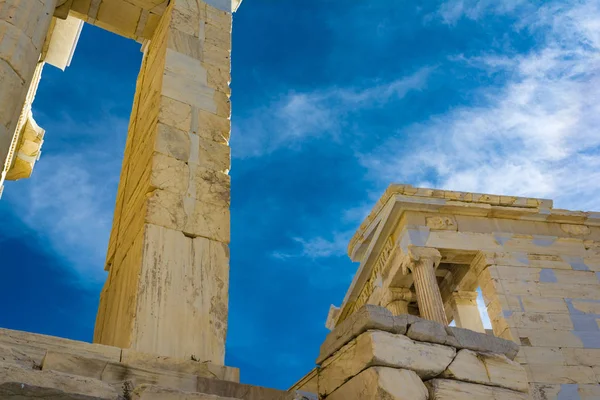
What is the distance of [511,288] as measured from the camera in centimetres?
1233

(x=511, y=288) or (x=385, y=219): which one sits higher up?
(x=385, y=219)

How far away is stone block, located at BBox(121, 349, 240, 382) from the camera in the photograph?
317cm

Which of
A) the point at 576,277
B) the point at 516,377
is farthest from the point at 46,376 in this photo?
the point at 576,277

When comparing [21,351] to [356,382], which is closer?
[21,351]

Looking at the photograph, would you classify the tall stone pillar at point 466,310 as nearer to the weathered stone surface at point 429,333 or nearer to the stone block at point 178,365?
the weathered stone surface at point 429,333

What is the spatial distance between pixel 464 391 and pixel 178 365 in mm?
1798

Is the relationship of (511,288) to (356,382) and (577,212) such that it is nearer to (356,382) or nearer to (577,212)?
(577,212)

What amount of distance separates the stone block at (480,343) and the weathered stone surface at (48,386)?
221 cm

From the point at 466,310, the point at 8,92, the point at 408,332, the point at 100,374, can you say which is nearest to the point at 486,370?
the point at 408,332

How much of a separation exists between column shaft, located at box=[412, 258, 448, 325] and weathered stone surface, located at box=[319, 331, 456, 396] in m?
8.62

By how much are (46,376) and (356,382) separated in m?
1.73

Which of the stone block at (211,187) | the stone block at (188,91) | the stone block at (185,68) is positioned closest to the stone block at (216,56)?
the stone block at (185,68)

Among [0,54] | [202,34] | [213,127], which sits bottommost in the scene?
[0,54]

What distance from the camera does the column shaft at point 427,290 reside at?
11.9 m
